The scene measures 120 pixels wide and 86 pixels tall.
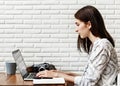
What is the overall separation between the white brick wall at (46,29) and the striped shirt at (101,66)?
2.39 feet

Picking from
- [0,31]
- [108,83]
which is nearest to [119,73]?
[108,83]

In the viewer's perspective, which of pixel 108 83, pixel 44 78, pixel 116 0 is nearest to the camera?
pixel 108 83

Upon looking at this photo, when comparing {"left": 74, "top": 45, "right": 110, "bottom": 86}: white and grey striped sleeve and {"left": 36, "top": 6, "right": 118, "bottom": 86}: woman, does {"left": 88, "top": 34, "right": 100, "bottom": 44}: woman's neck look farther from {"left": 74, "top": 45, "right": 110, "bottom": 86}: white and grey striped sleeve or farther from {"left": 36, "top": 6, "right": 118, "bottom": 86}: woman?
{"left": 74, "top": 45, "right": 110, "bottom": 86}: white and grey striped sleeve

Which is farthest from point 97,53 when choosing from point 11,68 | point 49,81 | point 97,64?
point 11,68

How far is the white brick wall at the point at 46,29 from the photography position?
8.56ft

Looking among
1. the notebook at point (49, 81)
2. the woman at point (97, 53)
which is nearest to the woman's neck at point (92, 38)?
the woman at point (97, 53)

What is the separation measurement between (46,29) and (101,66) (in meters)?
0.92

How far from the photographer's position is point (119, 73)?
1896mm

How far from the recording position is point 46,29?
2627mm

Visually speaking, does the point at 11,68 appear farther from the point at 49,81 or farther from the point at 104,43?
the point at 104,43

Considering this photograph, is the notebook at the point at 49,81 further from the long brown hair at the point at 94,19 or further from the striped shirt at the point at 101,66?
the long brown hair at the point at 94,19

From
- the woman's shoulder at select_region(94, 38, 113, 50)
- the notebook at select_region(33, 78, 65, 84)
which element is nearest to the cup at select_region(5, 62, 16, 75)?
the notebook at select_region(33, 78, 65, 84)

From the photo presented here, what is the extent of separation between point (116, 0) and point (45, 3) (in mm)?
625

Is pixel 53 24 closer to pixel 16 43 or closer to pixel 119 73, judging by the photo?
pixel 16 43
